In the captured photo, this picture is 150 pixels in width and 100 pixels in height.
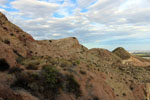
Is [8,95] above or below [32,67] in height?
below

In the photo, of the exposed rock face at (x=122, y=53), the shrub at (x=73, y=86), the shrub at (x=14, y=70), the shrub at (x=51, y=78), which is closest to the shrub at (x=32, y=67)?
the shrub at (x=51, y=78)

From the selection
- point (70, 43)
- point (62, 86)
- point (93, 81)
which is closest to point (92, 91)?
point (93, 81)

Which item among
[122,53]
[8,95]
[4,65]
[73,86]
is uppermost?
[122,53]

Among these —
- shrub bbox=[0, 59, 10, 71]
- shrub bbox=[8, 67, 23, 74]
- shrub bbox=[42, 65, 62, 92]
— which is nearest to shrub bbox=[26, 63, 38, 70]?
shrub bbox=[42, 65, 62, 92]

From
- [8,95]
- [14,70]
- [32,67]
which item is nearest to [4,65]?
[14,70]

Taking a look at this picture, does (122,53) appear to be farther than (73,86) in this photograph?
Yes

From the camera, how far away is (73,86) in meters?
16.8

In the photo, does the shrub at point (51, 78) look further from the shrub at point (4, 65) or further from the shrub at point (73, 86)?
the shrub at point (4, 65)

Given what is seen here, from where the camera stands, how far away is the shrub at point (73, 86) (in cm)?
1618

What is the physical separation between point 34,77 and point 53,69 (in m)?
2.55

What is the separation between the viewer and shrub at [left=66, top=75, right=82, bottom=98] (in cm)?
1618

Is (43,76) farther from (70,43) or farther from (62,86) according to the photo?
(70,43)

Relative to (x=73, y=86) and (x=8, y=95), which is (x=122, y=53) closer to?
(x=73, y=86)

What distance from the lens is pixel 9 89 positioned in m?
11.8
